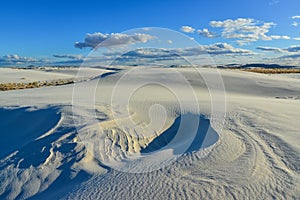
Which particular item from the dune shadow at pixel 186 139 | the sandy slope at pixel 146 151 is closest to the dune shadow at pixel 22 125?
the sandy slope at pixel 146 151

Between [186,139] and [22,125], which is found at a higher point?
[186,139]

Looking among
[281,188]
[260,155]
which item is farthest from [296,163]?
[281,188]

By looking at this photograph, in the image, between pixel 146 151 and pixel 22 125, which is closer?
pixel 146 151

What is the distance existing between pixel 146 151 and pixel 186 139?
0.82 metres

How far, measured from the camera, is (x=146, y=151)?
17.8 feet

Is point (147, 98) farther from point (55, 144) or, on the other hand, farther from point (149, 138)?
point (55, 144)

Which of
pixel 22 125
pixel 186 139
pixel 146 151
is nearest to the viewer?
pixel 146 151

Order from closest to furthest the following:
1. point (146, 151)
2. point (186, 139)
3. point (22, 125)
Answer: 1. point (146, 151)
2. point (186, 139)
3. point (22, 125)

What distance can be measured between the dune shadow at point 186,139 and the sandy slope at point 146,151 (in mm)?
20

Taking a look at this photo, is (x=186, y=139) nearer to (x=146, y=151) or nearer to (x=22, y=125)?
(x=146, y=151)

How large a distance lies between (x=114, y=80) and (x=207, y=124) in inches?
459

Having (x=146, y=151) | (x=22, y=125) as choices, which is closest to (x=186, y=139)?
(x=146, y=151)

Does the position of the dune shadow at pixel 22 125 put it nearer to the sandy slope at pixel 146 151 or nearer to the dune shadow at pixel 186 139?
the sandy slope at pixel 146 151

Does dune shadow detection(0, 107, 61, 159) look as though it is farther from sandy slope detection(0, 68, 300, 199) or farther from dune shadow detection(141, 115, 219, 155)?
dune shadow detection(141, 115, 219, 155)
